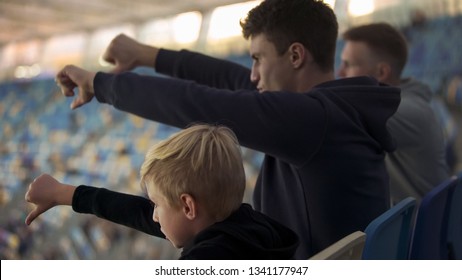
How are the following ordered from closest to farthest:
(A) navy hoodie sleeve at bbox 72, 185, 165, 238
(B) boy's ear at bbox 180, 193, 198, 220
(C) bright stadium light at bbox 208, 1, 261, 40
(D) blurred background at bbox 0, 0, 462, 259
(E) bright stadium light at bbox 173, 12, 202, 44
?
(B) boy's ear at bbox 180, 193, 198, 220 < (A) navy hoodie sleeve at bbox 72, 185, 165, 238 < (D) blurred background at bbox 0, 0, 462, 259 < (C) bright stadium light at bbox 208, 1, 261, 40 < (E) bright stadium light at bbox 173, 12, 202, 44

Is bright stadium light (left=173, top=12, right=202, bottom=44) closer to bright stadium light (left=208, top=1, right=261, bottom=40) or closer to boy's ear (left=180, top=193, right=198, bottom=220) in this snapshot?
bright stadium light (left=208, top=1, right=261, bottom=40)

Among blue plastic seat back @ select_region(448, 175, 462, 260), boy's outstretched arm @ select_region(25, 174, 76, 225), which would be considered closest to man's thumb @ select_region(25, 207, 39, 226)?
boy's outstretched arm @ select_region(25, 174, 76, 225)

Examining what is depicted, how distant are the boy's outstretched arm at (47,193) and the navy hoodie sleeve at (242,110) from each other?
0.14 metres

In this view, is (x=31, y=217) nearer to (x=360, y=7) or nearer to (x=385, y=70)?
(x=385, y=70)

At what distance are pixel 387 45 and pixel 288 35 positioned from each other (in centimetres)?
54

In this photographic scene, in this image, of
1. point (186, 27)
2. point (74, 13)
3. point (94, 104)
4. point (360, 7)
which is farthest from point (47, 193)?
point (94, 104)

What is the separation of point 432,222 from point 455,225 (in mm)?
207

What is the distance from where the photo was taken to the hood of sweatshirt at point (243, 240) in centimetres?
49

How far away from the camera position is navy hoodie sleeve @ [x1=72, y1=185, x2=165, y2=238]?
64cm

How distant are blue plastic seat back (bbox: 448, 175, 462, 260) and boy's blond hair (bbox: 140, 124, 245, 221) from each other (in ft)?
1.69

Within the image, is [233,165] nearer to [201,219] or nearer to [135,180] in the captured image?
[201,219]

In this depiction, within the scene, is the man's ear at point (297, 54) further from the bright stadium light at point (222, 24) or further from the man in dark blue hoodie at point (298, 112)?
the bright stadium light at point (222, 24)

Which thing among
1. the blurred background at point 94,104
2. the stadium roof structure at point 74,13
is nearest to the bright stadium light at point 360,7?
the blurred background at point 94,104

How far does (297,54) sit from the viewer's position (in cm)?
75
